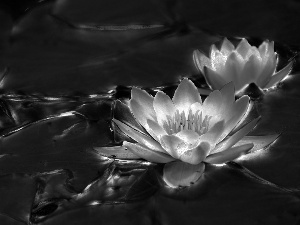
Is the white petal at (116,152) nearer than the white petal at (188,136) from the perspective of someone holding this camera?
No

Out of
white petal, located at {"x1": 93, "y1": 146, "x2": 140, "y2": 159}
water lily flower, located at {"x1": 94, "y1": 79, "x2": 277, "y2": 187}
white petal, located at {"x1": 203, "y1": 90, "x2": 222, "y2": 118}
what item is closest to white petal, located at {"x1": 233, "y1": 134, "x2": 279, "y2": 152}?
water lily flower, located at {"x1": 94, "y1": 79, "x2": 277, "y2": 187}

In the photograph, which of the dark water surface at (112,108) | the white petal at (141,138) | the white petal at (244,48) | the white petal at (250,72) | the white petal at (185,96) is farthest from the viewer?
the white petal at (244,48)

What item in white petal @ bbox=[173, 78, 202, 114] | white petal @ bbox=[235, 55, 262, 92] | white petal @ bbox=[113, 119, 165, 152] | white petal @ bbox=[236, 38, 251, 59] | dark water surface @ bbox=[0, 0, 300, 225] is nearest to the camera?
dark water surface @ bbox=[0, 0, 300, 225]

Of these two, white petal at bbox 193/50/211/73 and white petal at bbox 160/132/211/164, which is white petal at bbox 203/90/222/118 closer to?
white petal at bbox 160/132/211/164

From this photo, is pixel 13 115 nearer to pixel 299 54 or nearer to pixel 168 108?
pixel 168 108

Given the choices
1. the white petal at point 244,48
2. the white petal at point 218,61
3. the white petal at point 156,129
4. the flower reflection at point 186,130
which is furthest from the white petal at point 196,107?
the white petal at point 244,48

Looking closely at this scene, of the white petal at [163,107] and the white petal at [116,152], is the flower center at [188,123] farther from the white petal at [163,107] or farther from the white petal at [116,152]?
the white petal at [116,152]

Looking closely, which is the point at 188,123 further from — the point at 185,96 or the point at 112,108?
the point at 112,108

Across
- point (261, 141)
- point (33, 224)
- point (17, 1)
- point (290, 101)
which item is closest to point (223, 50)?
point (290, 101)
